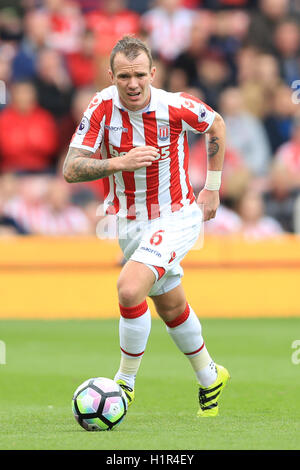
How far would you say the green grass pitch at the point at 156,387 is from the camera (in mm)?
5039

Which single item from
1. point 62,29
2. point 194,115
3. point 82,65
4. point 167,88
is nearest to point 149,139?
point 194,115

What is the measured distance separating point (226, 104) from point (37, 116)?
2.72m

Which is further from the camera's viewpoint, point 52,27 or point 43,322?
point 52,27

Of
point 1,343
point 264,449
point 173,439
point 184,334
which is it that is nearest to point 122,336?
point 184,334

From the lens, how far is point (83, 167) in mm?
5875

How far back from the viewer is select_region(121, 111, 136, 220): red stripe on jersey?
6.22 meters

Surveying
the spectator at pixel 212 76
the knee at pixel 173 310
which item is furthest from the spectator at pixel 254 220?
the knee at pixel 173 310

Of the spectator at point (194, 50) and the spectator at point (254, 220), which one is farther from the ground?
the spectator at point (194, 50)

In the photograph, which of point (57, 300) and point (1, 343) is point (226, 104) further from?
point (1, 343)

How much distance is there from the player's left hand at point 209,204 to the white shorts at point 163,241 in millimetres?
64

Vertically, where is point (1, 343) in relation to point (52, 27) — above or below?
below

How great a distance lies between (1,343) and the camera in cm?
1010

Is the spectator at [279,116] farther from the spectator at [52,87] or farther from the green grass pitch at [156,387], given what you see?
the green grass pitch at [156,387]

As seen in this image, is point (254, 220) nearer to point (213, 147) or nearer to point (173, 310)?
point (213, 147)
